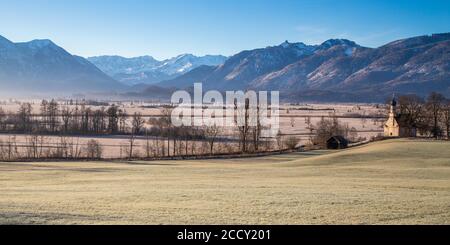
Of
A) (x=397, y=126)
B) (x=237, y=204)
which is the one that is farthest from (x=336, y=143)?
(x=237, y=204)

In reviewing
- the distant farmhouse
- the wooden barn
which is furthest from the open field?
the distant farmhouse

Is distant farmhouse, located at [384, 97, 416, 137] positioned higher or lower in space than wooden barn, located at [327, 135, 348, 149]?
higher

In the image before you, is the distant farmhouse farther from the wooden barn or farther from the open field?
the open field

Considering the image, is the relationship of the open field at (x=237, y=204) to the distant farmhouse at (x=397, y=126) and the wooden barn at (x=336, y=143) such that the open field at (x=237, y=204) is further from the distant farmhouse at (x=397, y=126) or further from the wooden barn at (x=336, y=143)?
the distant farmhouse at (x=397, y=126)

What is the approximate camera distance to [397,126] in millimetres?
96812

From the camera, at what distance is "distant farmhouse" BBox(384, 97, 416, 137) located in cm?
9656

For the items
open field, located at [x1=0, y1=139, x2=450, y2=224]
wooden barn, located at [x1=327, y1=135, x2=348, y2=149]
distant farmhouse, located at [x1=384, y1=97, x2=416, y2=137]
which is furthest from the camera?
distant farmhouse, located at [x1=384, y1=97, x2=416, y2=137]

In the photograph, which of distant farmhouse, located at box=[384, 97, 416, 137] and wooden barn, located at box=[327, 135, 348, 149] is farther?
distant farmhouse, located at box=[384, 97, 416, 137]

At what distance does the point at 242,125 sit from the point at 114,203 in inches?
2866

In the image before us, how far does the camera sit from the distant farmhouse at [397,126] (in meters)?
96.6

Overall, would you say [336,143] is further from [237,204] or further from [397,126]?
[237,204]

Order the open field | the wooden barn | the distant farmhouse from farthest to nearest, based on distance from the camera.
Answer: the distant farmhouse, the wooden barn, the open field

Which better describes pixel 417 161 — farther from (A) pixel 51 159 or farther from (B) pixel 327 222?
(A) pixel 51 159

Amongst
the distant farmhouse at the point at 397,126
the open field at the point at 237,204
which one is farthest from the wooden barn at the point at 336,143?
the open field at the point at 237,204
